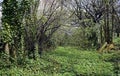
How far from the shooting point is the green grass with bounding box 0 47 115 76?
20812 millimetres

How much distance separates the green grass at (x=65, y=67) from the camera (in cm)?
2081

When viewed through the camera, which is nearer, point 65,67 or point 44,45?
point 65,67

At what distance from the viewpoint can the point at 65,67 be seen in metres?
23.1

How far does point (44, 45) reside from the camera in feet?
98.7

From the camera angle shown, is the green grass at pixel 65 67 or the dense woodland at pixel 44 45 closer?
the green grass at pixel 65 67

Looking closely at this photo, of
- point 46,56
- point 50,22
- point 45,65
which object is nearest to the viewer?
point 45,65

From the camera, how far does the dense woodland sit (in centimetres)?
2202

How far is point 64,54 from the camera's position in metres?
29.5

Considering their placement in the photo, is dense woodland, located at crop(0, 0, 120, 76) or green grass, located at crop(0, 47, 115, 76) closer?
green grass, located at crop(0, 47, 115, 76)

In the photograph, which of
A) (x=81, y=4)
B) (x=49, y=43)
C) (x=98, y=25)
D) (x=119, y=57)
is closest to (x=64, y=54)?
(x=49, y=43)

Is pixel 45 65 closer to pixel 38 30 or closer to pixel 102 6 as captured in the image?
pixel 38 30

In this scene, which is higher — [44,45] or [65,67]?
[44,45]

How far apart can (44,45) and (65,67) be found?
7466 millimetres

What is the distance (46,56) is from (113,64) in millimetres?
Answer: 6093
